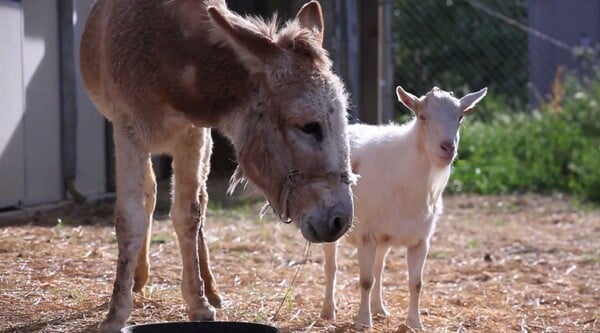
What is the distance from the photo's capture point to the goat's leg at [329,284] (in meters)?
6.06

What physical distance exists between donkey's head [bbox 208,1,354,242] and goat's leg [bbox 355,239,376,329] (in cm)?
137

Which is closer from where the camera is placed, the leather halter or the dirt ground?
the leather halter

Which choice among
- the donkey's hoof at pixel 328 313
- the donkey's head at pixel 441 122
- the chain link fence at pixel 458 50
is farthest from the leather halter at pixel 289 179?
the chain link fence at pixel 458 50

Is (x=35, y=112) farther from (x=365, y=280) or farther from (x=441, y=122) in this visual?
(x=441, y=122)

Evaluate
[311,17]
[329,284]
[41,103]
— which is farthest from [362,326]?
[41,103]

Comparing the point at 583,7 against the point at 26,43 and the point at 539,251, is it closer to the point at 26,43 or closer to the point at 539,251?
the point at 539,251

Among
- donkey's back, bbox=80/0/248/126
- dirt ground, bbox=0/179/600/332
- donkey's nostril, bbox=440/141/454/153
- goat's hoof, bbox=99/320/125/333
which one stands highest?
donkey's back, bbox=80/0/248/126

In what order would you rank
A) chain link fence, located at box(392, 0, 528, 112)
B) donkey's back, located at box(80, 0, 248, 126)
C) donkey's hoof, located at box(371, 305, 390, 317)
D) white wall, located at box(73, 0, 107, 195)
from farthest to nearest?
chain link fence, located at box(392, 0, 528, 112) → white wall, located at box(73, 0, 107, 195) → donkey's hoof, located at box(371, 305, 390, 317) → donkey's back, located at box(80, 0, 248, 126)

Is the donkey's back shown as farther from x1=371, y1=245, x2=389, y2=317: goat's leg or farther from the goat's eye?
x1=371, y1=245, x2=389, y2=317: goat's leg

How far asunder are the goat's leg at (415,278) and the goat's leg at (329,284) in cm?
47

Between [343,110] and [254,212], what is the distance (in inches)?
231

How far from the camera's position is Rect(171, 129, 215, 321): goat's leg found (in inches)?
218

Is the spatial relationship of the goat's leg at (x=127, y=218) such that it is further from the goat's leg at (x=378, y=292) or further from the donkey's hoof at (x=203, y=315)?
the goat's leg at (x=378, y=292)

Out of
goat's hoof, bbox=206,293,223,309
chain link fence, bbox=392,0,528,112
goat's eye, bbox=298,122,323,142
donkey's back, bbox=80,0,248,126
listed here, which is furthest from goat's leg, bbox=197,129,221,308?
chain link fence, bbox=392,0,528,112
